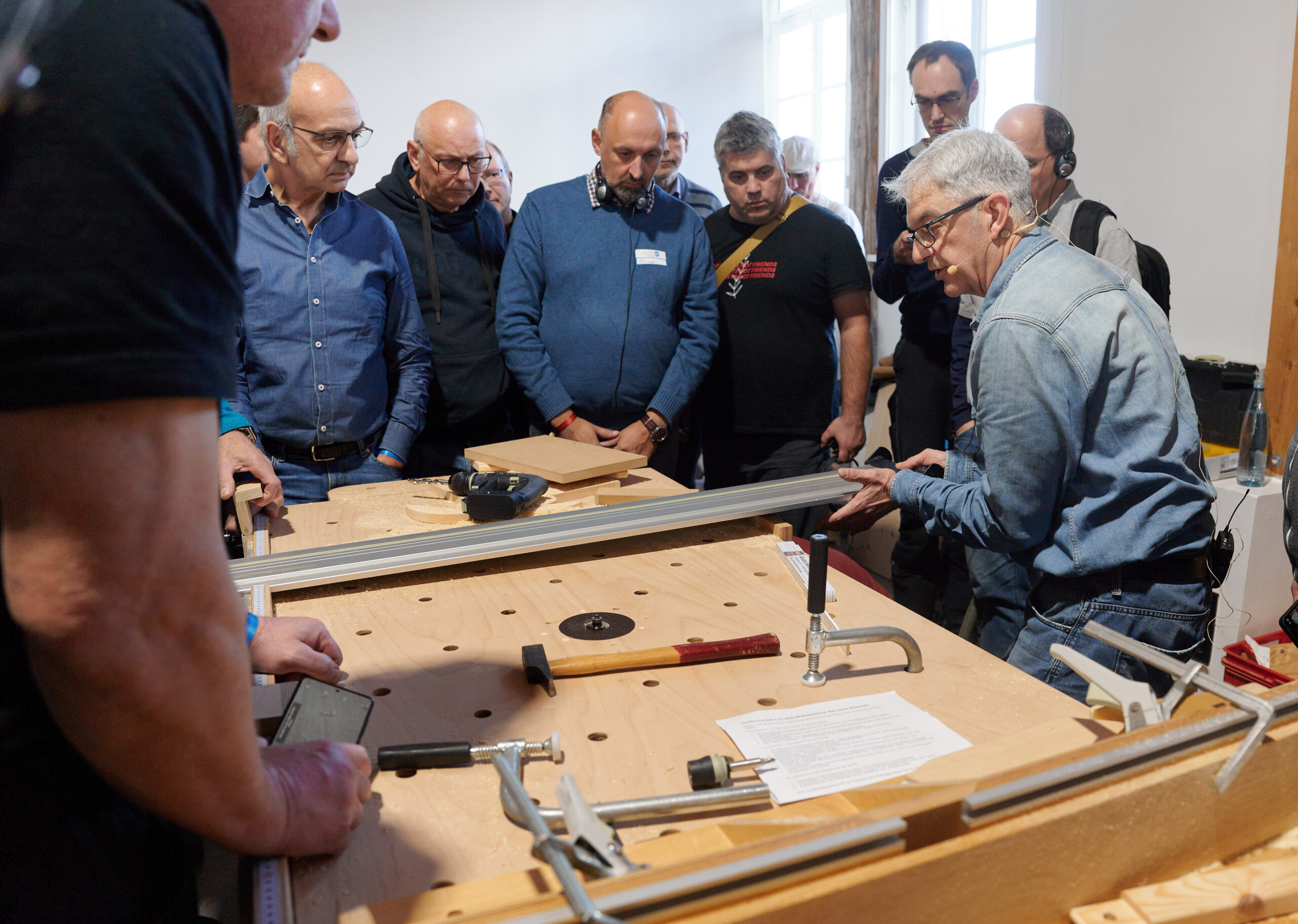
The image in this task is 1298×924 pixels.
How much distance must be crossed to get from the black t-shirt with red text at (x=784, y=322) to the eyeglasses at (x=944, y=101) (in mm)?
574

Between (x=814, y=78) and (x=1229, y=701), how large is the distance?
26.5 ft

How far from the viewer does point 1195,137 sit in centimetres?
414

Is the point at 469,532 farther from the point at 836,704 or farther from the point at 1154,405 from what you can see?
the point at 1154,405

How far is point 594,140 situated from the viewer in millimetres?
3506

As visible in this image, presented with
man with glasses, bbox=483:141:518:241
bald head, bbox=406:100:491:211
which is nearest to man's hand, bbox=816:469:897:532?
bald head, bbox=406:100:491:211

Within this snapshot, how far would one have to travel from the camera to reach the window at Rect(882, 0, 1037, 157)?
5.77 m

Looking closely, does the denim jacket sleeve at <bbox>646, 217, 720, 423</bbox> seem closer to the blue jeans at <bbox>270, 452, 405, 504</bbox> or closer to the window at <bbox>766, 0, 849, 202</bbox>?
the blue jeans at <bbox>270, 452, 405, 504</bbox>

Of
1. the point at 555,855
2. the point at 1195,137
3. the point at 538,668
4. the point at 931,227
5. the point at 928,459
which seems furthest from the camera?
the point at 1195,137

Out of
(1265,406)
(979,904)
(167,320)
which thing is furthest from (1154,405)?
(1265,406)

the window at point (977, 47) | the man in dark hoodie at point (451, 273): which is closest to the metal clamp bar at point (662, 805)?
the man in dark hoodie at point (451, 273)

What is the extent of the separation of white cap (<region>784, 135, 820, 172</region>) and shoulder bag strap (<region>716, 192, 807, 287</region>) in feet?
7.49

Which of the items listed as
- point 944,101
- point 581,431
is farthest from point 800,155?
point 581,431

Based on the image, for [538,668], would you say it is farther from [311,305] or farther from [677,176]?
[677,176]

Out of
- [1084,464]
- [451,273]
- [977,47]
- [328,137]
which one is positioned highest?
[977,47]
